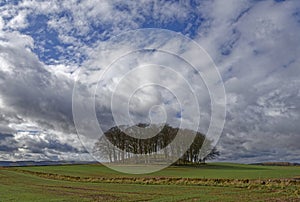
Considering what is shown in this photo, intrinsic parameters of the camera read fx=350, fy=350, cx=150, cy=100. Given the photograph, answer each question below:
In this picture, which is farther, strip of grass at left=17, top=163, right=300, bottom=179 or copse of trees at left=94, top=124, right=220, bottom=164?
copse of trees at left=94, top=124, right=220, bottom=164

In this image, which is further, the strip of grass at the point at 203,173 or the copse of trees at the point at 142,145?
the copse of trees at the point at 142,145

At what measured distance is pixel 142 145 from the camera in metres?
128

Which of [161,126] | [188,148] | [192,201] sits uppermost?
[161,126]

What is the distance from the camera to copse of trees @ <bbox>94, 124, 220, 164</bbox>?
418ft

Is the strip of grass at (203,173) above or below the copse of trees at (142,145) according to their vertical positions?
below

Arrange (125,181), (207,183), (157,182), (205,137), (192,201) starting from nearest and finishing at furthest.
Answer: (192,201)
(207,183)
(157,182)
(125,181)
(205,137)

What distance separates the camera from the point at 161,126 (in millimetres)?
132125

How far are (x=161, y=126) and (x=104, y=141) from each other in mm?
22028

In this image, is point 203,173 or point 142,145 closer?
point 203,173

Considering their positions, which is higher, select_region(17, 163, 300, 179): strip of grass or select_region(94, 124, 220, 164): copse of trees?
select_region(94, 124, 220, 164): copse of trees

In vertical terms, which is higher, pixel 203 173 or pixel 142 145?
pixel 142 145

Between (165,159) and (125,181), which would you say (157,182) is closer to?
(125,181)

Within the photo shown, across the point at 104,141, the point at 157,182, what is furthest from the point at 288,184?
the point at 104,141

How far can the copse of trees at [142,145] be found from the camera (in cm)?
12738
